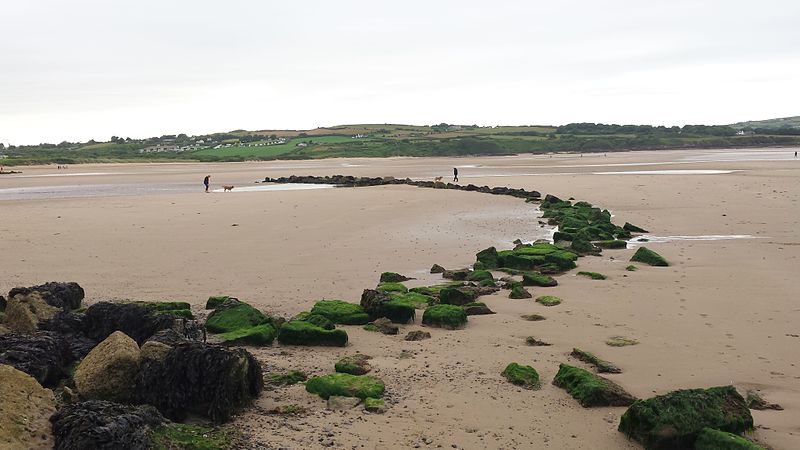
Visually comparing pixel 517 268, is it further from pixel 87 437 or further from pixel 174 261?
pixel 87 437

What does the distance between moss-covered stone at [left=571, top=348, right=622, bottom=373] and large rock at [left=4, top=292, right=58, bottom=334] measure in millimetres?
6653

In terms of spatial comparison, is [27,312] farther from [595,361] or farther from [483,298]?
[595,361]

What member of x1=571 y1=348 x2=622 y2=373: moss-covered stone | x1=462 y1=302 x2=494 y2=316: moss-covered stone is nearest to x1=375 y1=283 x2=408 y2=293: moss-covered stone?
x1=462 y1=302 x2=494 y2=316: moss-covered stone

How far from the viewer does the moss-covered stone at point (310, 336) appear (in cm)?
800

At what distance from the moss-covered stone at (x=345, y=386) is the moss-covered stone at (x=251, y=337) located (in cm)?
182

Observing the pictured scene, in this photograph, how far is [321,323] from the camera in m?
8.40

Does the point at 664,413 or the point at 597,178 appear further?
the point at 597,178

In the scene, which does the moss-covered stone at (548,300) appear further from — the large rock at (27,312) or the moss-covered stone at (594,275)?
the large rock at (27,312)

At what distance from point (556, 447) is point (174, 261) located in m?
10.9

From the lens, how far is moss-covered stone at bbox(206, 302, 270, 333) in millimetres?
8539

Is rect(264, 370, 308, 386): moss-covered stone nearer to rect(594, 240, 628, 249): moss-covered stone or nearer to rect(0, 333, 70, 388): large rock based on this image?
rect(0, 333, 70, 388): large rock

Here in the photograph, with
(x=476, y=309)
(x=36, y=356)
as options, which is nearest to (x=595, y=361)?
(x=476, y=309)

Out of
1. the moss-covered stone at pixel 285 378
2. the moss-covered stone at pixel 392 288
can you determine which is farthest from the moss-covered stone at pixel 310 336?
the moss-covered stone at pixel 392 288

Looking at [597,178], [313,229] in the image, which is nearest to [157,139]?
[597,178]
